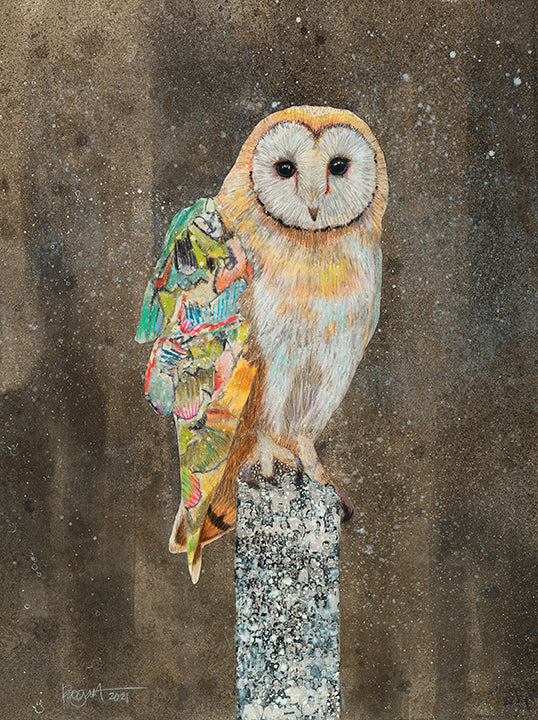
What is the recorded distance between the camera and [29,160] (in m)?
2.89

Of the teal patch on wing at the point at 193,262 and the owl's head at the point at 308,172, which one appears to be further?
the teal patch on wing at the point at 193,262

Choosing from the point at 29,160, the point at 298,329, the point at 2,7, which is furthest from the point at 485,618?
the point at 2,7

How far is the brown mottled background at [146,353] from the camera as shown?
281 centimetres

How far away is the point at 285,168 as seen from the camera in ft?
6.81

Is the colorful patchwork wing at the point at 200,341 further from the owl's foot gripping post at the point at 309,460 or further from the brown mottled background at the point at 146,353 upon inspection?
the brown mottled background at the point at 146,353

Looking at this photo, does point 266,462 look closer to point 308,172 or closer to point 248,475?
point 248,475

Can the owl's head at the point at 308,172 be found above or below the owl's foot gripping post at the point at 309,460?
above

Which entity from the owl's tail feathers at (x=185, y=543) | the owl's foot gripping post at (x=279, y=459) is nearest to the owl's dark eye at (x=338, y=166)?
the owl's foot gripping post at (x=279, y=459)

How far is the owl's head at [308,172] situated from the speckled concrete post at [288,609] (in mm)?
1144
